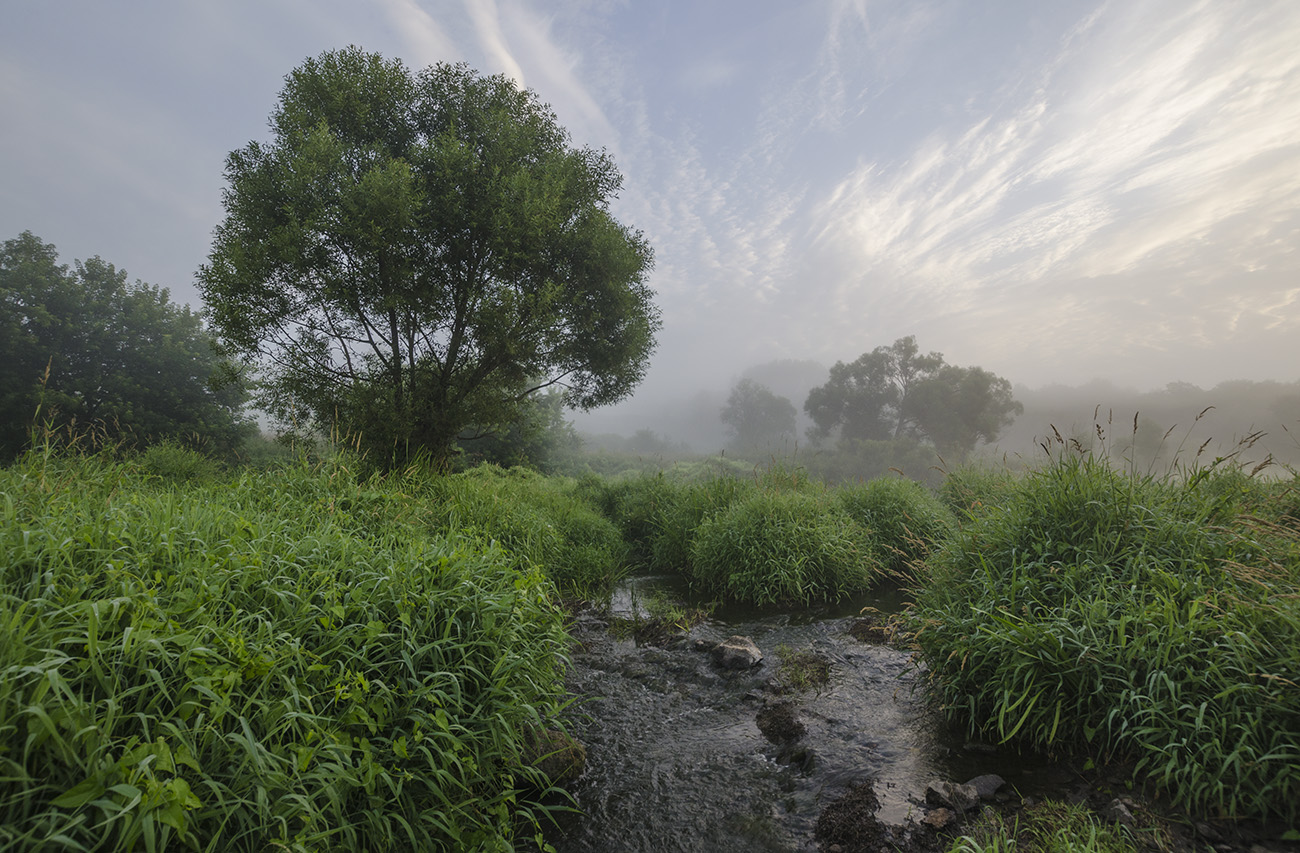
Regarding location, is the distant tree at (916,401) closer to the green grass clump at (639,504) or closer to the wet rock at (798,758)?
the green grass clump at (639,504)

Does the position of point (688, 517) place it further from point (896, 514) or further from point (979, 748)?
point (979, 748)

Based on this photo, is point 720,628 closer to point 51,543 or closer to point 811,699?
point 811,699

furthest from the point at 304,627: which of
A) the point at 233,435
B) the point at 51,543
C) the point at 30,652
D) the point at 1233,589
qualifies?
the point at 233,435

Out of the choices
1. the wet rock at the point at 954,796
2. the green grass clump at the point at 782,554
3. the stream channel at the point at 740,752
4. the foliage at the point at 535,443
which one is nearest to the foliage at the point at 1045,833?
the wet rock at the point at 954,796

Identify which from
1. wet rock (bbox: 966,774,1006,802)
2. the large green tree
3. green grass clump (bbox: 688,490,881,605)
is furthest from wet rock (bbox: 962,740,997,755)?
the large green tree

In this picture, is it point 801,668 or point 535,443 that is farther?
point 535,443

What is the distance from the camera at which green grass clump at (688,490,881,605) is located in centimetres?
788

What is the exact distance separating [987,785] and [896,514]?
6926mm

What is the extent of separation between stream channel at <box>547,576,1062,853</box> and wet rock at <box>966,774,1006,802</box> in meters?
0.07

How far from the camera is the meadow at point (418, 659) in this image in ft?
6.79

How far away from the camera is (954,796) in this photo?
3.20 m

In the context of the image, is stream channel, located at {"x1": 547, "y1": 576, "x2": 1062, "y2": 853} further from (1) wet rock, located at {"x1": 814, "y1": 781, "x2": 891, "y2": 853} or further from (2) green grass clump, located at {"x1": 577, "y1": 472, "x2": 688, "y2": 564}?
(2) green grass clump, located at {"x1": 577, "y1": 472, "x2": 688, "y2": 564}

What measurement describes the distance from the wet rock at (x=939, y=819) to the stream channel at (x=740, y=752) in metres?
0.13

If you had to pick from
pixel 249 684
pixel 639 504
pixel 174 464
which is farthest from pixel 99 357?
pixel 249 684
